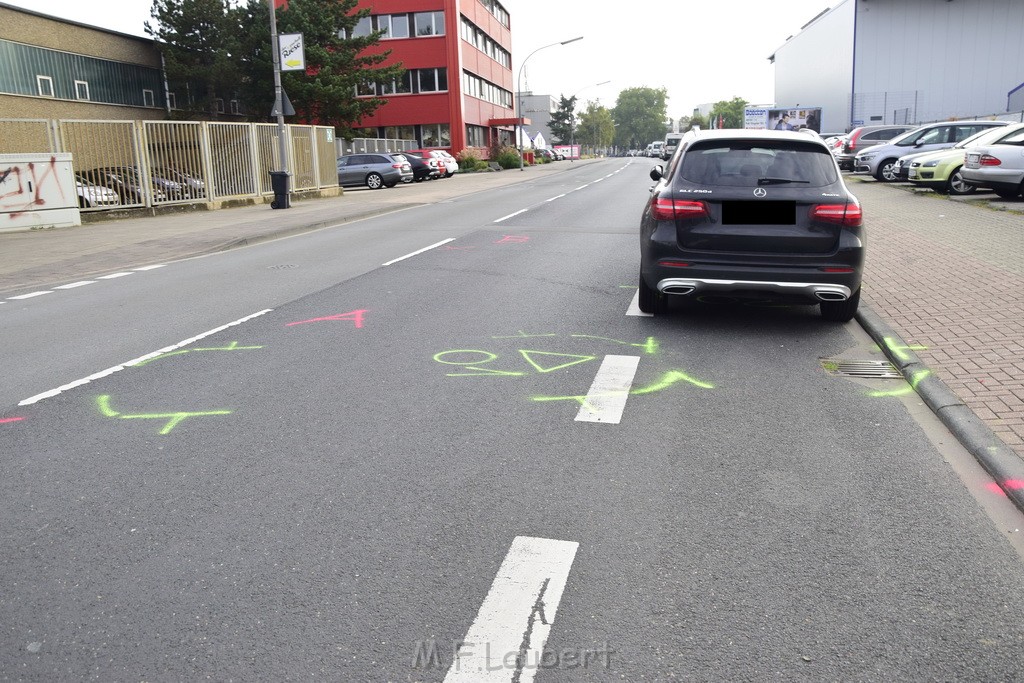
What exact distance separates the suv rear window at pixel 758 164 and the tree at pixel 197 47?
41.2m

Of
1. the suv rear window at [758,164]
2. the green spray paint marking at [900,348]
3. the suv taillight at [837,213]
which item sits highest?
the suv rear window at [758,164]

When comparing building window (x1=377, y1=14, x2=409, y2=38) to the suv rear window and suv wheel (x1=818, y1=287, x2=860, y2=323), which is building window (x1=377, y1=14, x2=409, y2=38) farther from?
suv wheel (x1=818, y1=287, x2=860, y2=323)

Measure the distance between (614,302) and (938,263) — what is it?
177 inches


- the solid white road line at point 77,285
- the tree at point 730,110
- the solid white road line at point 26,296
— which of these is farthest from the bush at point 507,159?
the tree at point 730,110

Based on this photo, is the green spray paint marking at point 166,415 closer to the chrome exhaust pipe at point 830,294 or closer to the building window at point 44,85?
the chrome exhaust pipe at point 830,294

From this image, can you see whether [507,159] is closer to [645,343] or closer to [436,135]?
[436,135]

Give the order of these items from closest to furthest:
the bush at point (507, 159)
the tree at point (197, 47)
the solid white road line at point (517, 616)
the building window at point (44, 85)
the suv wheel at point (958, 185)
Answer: the solid white road line at point (517, 616) < the suv wheel at point (958, 185) < the building window at point (44, 85) < the tree at point (197, 47) < the bush at point (507, 159)

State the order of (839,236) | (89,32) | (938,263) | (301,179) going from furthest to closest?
1. (89,32)
2. (301,179)
3. (938,263)
4. (839,236)

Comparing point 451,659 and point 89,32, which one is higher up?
point 89,32

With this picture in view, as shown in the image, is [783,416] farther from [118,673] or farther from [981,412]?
[118,673]

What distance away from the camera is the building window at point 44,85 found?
1380 inches

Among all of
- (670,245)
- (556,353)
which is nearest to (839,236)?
(670,245)

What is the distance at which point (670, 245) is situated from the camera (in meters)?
7.34

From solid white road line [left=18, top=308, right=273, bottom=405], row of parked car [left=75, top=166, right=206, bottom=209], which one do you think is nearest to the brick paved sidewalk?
solid white road line [left=18, top=308, right=273, bottom=405]
